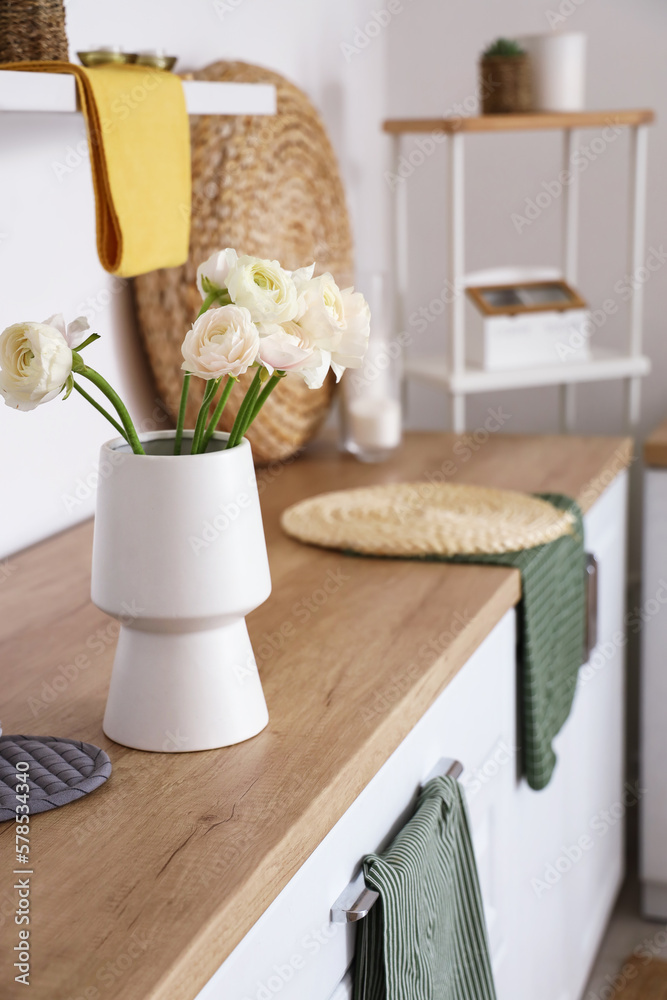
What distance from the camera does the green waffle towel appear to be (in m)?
1.28

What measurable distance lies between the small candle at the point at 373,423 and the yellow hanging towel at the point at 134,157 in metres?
0.56

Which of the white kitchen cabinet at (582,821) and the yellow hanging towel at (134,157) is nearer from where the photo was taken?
the yellow hanging towel at (134,157)

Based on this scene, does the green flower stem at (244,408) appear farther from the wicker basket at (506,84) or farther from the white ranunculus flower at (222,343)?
the wicker basket at (506,84)

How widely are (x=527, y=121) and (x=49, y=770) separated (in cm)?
148

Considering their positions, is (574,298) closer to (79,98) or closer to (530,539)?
(530,539)

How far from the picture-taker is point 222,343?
74 cm

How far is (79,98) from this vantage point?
1.08m

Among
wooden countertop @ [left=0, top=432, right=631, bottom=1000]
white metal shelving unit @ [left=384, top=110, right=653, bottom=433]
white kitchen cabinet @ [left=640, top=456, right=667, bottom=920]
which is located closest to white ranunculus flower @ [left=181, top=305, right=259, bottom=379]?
wooden countertop @ [left=0, top=432, right=631, bottom=1000]

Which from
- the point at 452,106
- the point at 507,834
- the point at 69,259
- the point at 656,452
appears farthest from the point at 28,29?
the point at 452,106

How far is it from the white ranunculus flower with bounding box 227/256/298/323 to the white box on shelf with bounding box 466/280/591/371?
1.21 meters

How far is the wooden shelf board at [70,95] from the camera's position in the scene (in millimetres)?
973

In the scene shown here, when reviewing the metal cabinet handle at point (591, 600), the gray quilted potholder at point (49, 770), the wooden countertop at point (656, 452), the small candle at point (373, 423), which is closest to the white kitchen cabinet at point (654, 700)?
the wooden countertop at point (656, 452)

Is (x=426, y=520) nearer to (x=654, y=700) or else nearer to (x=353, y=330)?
(x=353, y=330)

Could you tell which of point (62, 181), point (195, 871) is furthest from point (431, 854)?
point (62, 181)
